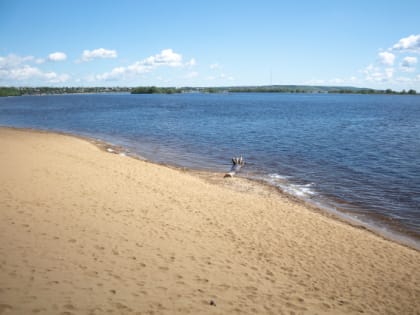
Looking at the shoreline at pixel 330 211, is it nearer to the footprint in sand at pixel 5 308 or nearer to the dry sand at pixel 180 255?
the dry sand at pixel 180 255

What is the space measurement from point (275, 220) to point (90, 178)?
9413 millimetres

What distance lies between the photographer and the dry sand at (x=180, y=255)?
679 centimetres

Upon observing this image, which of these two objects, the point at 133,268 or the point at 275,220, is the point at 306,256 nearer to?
the point at 275,220

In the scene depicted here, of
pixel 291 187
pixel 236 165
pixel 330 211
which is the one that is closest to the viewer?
pixel 330 211

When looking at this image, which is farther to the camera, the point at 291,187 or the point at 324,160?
the point at 324,160

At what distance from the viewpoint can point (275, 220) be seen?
12320 millimetres

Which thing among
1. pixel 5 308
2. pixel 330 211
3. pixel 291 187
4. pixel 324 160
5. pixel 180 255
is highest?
pixel 5 308

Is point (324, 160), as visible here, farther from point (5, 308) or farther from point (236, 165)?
point (5, 308)

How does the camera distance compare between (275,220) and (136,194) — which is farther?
(136,194)

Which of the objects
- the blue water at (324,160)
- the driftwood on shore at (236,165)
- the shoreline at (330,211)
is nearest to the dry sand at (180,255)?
the shoreline at (330,211)

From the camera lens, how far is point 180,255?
8.82 meters

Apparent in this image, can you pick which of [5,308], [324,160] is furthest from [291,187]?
[5,308]

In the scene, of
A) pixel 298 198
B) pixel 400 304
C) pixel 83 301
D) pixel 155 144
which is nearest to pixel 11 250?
pixel 83 301

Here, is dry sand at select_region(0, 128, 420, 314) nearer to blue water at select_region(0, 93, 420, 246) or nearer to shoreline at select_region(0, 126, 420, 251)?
shoreline at select_region(0, 126, 420, 251)
